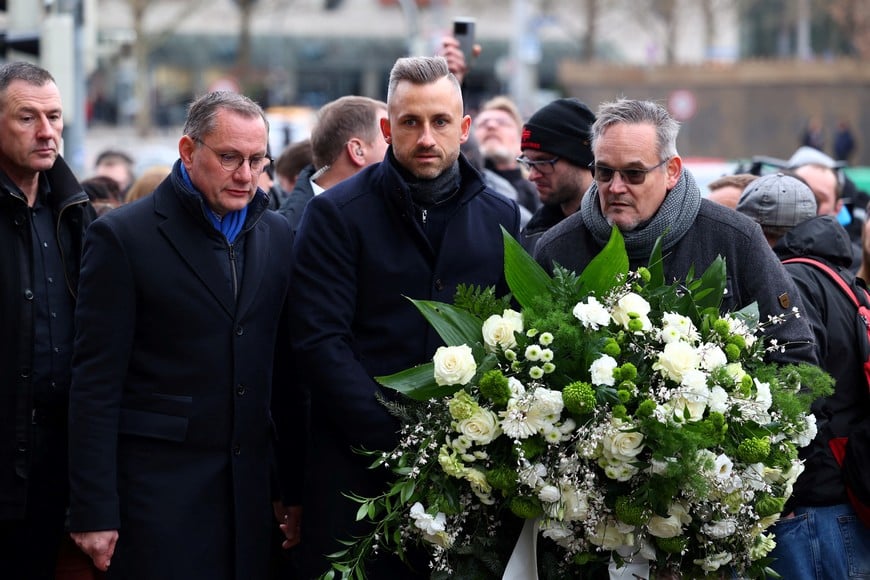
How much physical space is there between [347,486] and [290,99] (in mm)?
60241

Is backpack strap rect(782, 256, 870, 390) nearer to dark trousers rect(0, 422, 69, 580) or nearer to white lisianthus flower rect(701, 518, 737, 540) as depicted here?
white lisianthus flower rect(701, 518, 737, 540)

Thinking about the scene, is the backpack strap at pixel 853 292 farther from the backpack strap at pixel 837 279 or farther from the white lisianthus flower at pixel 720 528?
the white lisianthus flower at pixel 720 528

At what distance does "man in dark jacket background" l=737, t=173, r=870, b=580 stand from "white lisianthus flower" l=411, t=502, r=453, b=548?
57.6 inches

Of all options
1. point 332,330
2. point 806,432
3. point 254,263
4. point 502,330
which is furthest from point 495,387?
point 254,263

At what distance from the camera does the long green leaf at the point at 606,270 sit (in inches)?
146

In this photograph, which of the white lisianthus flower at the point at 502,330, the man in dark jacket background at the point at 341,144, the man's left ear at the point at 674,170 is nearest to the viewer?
the white lisianthus flower at the point at 502,330

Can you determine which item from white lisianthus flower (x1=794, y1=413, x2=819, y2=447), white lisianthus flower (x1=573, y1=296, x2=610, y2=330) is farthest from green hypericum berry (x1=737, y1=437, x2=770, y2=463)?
white lisianthus flower (x1=573, y1=296, x2=610, y2=330)

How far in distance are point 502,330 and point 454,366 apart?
0.18 m

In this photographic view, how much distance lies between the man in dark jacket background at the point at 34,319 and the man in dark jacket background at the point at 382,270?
3.36 ft

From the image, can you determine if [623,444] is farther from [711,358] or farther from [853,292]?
[853,292]

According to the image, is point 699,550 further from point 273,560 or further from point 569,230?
point 273,560

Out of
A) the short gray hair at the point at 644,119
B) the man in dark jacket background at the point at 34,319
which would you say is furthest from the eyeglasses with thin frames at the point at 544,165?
the man in dark jacket background at the point at 34,319

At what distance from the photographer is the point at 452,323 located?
3771 millimetres

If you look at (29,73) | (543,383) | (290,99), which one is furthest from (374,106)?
(290,99)
